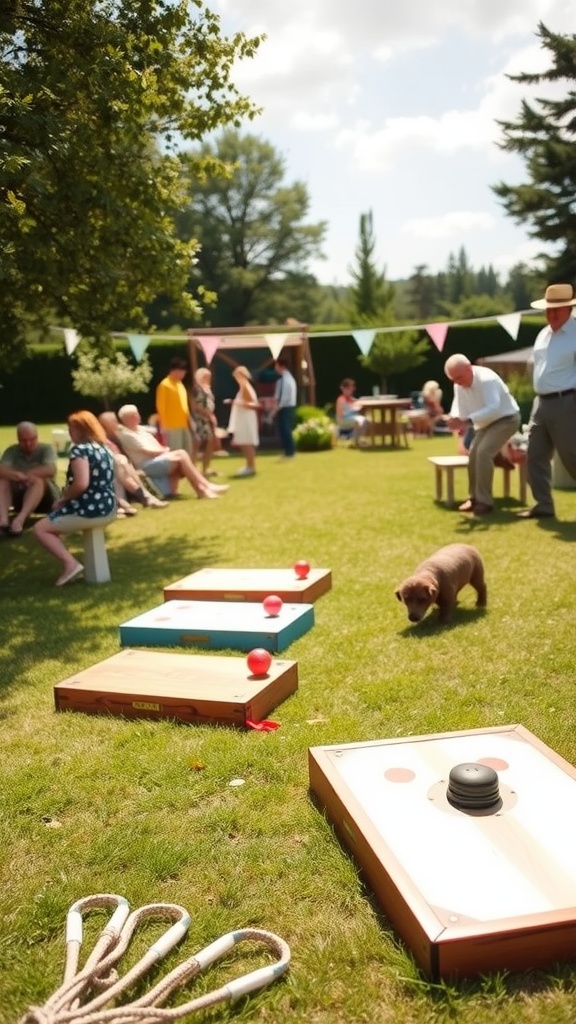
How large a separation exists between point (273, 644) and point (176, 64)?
541 centimetres

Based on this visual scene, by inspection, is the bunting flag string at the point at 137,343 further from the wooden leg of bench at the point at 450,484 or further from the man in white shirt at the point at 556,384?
the man in white shirt at the point at 556,384

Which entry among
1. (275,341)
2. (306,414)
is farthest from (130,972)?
(306,414)

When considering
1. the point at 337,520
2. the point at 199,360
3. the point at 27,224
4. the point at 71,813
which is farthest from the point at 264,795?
the point at 199,360

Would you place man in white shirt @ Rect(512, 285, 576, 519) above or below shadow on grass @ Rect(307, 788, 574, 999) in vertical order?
above

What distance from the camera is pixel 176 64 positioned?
7.16m

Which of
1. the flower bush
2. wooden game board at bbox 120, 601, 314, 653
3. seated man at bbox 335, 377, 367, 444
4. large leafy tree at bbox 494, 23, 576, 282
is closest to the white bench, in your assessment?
wooden game board at bbox 120, 601, 314, 653

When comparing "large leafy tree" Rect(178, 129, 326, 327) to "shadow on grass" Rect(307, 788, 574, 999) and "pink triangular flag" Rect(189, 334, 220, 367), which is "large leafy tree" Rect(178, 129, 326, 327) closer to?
"pink triangular flag" Rect(189, 334, 220, 367)

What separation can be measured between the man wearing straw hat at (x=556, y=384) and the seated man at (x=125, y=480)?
5196 millimetres

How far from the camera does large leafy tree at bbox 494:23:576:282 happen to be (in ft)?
91.6

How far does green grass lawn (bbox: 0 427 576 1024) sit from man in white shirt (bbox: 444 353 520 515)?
1.42 metres

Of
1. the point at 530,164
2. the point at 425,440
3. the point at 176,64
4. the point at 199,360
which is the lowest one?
the point at 425,440

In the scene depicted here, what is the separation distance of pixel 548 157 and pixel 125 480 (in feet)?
78.9

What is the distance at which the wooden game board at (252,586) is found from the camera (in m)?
5.80

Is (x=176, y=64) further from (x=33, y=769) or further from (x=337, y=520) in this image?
(x=33, y=769)
